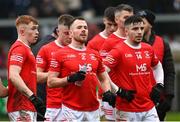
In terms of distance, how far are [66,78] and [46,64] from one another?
2309 mm

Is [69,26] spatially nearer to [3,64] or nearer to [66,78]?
[66,78]

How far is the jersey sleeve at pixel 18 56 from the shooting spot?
46.0 ft

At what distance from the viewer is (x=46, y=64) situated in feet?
53.8

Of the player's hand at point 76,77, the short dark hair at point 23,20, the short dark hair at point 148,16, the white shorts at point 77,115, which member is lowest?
the white shorts at point 77,115

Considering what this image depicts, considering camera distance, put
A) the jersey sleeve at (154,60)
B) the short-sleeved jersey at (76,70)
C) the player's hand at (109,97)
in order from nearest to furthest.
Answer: the player's hand at (109,97)
the short-sleeved jersey at (76,70)
the jersey sleeve at (154,60)

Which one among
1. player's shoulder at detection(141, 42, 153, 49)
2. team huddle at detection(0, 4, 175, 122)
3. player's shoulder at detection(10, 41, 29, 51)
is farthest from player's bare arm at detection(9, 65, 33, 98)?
player's shoulder at detection(141, 42, 153, 49)

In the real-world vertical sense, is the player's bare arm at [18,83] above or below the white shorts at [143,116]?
above

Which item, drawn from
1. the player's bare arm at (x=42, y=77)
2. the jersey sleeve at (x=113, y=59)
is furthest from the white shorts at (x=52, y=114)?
the jersey sleeve at (x=113, y=59)

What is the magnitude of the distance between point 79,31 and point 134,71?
110 cm

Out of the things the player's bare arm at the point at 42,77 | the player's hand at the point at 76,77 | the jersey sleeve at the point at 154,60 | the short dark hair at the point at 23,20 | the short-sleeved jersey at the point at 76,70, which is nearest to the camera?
the player's hand at the point at 76,77

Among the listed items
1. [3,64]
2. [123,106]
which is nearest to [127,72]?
[123,106]

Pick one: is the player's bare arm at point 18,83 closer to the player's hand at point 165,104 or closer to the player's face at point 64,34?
the player's face at point 64,34

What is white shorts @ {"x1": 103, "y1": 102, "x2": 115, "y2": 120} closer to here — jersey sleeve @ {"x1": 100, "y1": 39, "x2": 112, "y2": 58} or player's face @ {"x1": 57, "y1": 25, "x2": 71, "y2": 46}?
jersey sleeve @ {"x1": 100, "y1": 39, "x2": 112, "y2": 58}

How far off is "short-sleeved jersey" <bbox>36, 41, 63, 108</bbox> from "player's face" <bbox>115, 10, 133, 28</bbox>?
109 cm
